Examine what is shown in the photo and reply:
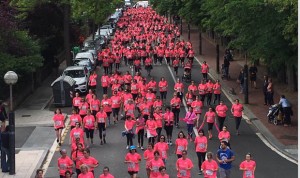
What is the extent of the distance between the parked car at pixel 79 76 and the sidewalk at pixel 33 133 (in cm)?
153

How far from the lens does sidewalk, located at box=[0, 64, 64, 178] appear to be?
20.8 metres

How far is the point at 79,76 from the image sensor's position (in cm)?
3572

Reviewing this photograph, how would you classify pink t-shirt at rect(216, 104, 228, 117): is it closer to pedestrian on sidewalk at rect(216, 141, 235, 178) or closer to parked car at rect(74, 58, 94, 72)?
pedestrian on sidewalk at rect(216, 141, 235, 178)

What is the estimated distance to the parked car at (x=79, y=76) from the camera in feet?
113

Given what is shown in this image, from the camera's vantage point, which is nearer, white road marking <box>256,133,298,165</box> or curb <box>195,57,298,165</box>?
white road marking <box>256,133,298,165</box>

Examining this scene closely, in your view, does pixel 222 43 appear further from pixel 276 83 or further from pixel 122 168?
pixel 122 168

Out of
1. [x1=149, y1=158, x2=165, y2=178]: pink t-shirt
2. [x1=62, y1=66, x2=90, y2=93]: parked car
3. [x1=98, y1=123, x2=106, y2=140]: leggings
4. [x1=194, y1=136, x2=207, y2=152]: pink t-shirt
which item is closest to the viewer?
[x1=149, y1=158, x2=165, y2=178]: pink t-shirt

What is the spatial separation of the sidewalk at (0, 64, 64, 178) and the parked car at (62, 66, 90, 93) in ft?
5.01

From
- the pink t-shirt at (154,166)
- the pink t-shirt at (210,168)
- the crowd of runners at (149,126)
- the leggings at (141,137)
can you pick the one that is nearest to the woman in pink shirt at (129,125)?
the crowd of runners at (149,126)

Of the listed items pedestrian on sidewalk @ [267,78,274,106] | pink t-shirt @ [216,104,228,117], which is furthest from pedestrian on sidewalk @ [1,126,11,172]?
pedestrian on sidewalk @ [267,78,274,106]

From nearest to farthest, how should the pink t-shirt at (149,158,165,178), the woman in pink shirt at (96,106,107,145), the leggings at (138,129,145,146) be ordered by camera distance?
the pink t-shirt at (149,158,165,178) → the leggings at (138,129,145,146) → the woman in pink shirt at (96,106,107,145)

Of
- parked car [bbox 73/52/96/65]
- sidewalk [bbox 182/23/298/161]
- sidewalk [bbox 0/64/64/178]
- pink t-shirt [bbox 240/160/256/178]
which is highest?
parked car [bbox 73/52/96/65]

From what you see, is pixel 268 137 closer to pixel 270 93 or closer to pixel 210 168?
pixel 270 93

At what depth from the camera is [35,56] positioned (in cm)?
3180
